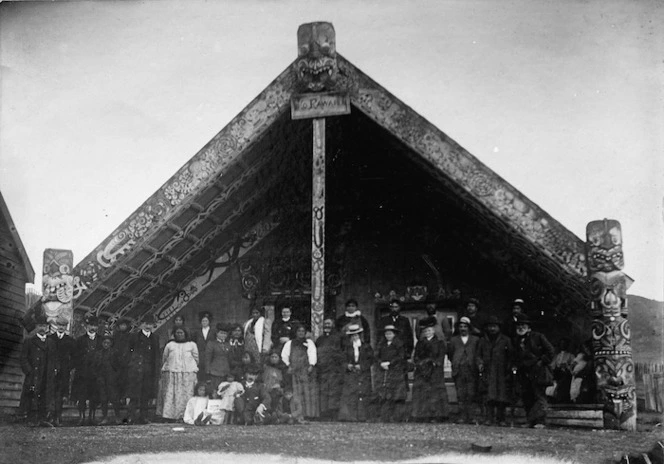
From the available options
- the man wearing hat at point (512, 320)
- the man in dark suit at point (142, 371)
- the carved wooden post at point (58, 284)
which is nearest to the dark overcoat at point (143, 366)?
the man in dark suit at point (142, 371)

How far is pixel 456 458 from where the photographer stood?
240 inches

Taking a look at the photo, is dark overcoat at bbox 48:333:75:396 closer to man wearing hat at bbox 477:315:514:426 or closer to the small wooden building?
the small wooden building

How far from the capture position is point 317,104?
7668 mm

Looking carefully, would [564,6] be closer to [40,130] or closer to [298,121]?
[298,121]

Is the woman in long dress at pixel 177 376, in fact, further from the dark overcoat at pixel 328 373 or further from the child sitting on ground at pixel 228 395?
the dark overcoat at pixel 328 373

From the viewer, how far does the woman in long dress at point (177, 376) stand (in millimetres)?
7691

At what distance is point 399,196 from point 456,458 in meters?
3.76

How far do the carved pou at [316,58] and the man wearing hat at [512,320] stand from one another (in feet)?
9.05

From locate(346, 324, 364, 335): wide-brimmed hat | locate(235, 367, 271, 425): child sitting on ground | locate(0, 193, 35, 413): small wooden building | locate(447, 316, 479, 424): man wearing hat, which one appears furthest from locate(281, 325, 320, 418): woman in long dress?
locate(0, 193, 35, 413): small wooden building

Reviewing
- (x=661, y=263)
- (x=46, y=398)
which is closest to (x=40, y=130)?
(x=46, y=398)

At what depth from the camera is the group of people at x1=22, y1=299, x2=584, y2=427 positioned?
7.18 meters

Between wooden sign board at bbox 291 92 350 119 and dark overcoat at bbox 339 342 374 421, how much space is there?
2414 mm

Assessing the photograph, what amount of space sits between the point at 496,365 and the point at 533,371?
0.33 meters

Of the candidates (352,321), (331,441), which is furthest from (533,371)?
(331,441)
